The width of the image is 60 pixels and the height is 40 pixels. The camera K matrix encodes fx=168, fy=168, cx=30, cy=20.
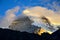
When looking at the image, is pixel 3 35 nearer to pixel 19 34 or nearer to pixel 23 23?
pixel 19 34

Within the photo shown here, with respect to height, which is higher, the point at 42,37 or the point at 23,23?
the point at 23,23

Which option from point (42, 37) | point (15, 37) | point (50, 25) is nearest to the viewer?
point (42, 37)

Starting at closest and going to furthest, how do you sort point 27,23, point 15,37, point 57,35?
point 57,35, point 15,37, point 27,23

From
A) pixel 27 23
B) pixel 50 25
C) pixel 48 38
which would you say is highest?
pixel 27 23

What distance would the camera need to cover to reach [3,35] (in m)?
13.6

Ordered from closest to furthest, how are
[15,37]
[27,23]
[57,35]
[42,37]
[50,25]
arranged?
[57,35] → [42,37] → [15,37] → [50,25] → [27,23]

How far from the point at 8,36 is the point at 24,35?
4.24 feet

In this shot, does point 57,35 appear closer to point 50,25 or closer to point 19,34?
point 19,34

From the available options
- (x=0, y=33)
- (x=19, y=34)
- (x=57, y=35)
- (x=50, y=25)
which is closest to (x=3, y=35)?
(x=0, y=33)

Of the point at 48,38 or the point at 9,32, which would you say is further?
the point at 9,32

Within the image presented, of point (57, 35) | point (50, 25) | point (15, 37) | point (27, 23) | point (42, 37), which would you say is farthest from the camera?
point (27, 23)

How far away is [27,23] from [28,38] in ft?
66.4

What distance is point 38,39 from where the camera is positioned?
12539 mm

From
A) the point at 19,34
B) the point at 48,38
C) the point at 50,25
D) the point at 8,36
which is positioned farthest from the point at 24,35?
the point at 50,25
